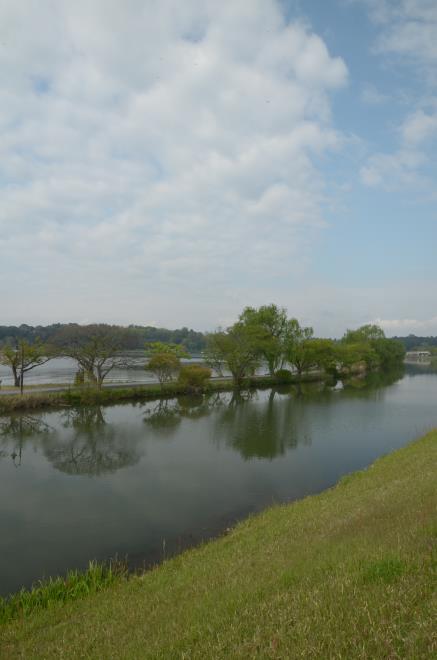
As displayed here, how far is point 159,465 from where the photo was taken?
54.3ft

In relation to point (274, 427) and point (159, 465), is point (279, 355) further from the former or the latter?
point (159, 465)

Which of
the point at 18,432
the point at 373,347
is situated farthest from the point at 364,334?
the point at 18,432

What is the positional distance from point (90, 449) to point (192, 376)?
2087cm

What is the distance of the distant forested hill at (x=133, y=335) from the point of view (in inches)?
1555

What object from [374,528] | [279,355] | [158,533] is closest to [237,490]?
[158,533]

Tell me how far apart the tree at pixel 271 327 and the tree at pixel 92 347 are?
21664 mm

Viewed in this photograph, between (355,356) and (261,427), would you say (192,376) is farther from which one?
(355,356)

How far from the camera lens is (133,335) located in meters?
38.9

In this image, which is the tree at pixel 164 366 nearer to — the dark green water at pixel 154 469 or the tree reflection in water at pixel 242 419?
the tree reflection in water at pixel 242 419

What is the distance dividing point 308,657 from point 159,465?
1415 cm

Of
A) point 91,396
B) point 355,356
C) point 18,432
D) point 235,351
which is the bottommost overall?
point 18,432

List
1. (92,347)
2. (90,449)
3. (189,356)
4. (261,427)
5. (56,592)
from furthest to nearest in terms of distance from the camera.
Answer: (189,356) → (92,347) → (261,427) → (90,449) → (56,592)

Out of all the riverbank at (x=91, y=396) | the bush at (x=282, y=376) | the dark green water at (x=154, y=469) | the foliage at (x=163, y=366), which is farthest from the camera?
the bush at (x=282, y=376)

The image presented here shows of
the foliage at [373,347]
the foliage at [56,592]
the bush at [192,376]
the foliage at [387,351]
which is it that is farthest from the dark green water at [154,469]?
the foliage at [387,351]
